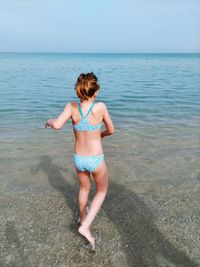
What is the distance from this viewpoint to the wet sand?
421 cm

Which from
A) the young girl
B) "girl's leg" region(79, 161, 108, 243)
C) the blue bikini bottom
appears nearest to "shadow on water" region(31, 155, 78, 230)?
"girl's leg" region(79, 161, 108, 243)

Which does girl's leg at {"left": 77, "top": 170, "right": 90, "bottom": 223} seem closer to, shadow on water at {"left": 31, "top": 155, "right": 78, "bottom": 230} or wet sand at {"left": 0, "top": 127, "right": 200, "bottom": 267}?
wet sand at {"left": 0, "top": 127, "right": 200, "bottom": 267}

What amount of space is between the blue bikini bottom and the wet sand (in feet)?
3.90

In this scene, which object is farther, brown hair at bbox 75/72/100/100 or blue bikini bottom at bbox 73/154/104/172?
blue bikini bottom at bbox 73/154/104/172

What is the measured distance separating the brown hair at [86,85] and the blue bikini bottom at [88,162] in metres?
0.80

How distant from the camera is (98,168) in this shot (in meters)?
4.09

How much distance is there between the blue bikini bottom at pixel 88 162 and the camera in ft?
13.2

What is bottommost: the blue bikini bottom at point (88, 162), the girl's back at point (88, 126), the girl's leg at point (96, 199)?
the girl's leg at point (96, 199)

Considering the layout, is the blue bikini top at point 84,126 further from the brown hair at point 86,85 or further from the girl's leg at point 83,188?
the girl's leg at point 83,188

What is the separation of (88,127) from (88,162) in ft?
1.54

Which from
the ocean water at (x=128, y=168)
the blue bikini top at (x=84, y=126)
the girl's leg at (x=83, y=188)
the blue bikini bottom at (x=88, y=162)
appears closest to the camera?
the blue bikini top at (x=84, y=126)

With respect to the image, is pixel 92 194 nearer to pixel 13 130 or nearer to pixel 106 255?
pixel 106 255

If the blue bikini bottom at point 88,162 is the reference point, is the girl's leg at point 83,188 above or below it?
below

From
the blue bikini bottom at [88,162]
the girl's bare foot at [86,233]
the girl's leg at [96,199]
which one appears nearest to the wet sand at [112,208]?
the girl's bare foot at [86,233]
